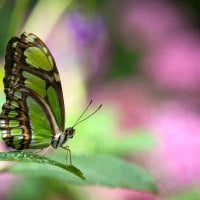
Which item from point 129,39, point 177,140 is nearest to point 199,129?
point 177,140

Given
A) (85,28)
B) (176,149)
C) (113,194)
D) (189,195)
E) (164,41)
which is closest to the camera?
(189,195)

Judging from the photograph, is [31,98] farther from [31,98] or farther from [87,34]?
[87,34]

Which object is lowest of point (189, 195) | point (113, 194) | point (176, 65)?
point (113, 194)

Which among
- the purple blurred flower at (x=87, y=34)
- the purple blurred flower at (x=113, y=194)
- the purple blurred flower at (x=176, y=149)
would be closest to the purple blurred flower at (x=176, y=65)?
the purple blurred flower at (x=87, y=34)

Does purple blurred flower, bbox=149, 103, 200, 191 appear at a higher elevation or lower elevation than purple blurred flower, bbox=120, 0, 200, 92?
lower

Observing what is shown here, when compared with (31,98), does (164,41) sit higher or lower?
higher

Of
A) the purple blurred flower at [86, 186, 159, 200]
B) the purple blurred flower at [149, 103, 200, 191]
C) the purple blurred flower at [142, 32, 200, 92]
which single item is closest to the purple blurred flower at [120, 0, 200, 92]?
the purple blurred flower at [142, 32, 200, 92]

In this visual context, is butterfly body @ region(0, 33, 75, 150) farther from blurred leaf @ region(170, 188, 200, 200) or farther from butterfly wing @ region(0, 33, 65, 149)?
blurred leaf @ region(170, 188, 200, 200)

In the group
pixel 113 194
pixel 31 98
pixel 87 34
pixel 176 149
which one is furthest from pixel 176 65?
pixel 31 98

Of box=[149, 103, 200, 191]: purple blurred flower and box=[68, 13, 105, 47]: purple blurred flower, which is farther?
box=[68, 13, 105, 47]: purple blurred flower
